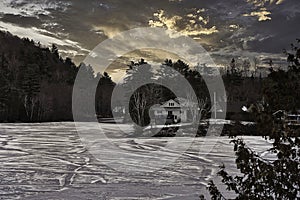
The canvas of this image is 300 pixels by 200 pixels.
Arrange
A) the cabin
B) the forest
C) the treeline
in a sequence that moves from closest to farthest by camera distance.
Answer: the cabin < the forest < the treeline

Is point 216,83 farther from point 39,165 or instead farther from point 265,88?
point 265,88

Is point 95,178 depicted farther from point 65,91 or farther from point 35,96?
point 65,91

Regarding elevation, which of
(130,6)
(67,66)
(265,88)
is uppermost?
(67,66)

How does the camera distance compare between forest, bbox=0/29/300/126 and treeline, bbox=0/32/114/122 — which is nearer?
forest, bbox=0/29/300/126

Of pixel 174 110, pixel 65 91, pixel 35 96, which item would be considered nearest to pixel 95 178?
pixel 174 110

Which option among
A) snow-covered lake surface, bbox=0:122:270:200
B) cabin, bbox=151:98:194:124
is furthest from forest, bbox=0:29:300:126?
snow-covered lake surface, bbox=0:122:270:200

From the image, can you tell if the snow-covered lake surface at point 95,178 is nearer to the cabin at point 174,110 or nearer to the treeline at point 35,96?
the cabin at point 174,110

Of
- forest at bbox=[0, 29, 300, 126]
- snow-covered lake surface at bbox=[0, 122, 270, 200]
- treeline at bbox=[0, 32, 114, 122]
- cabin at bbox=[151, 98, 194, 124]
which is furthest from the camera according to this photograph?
treeline at bbox=[0, 32, 114, 122]

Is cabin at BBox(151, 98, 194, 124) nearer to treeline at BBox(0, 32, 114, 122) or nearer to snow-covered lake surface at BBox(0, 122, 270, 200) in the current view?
treeline at BBox(0, 32, 114, 122)

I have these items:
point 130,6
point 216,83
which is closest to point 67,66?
point 216,83

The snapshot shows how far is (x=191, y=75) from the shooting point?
5341 cm

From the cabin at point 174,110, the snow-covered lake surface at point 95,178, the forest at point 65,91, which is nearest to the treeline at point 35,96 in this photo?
the forest at point 65,91

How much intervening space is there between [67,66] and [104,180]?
349ft

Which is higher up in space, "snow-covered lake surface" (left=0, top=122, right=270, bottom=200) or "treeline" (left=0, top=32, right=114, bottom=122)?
"treeline" (left=0, top=32, right=114, bottom=122)
